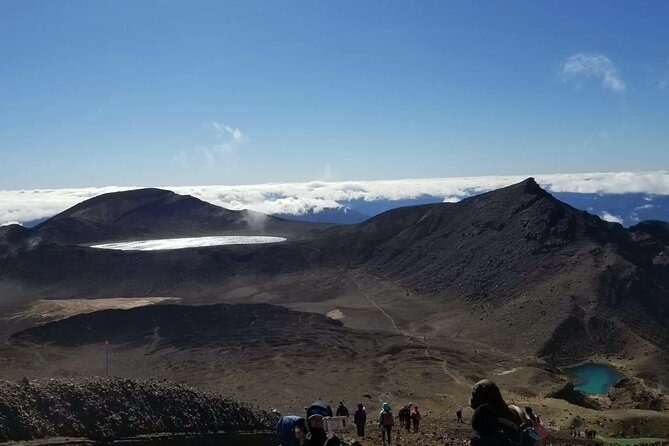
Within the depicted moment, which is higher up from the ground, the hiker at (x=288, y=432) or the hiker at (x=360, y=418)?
the hiker at (x=288, y=432)

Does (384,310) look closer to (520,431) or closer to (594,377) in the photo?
(594,377)

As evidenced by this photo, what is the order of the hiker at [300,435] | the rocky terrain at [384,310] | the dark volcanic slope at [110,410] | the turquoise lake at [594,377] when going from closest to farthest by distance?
1. the hiker at [300,435]
2. the dark volcanic slope at [110,410]
3. the rocky terrain at [384,310]
4. the turquoise lake at [594,377]

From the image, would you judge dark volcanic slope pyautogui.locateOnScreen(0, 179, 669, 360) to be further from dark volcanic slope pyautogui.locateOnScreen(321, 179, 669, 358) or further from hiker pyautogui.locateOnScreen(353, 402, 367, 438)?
hiker pyautogui.locateOnScreen(353, 402, 367, 438)

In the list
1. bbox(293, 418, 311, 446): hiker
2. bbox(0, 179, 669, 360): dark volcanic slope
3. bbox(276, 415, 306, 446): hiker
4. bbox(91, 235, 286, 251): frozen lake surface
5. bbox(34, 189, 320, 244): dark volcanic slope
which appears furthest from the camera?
bbox(34, 189, 320, 244): dark volcanic slope

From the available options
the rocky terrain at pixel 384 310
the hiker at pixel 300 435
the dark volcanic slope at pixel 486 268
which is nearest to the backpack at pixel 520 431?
the hiker at pixel 300 435

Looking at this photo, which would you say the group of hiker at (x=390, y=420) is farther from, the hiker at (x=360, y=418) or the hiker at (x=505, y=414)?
the hiker at (x=505, y=414)

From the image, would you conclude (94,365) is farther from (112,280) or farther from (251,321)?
(112,280)

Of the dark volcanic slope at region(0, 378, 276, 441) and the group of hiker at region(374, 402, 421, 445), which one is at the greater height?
the dark volcanic slope at region(0, 378, 276, 441)

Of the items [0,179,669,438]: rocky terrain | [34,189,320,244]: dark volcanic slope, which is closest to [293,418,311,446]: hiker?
[0,179,669,438]: rocky terrain
